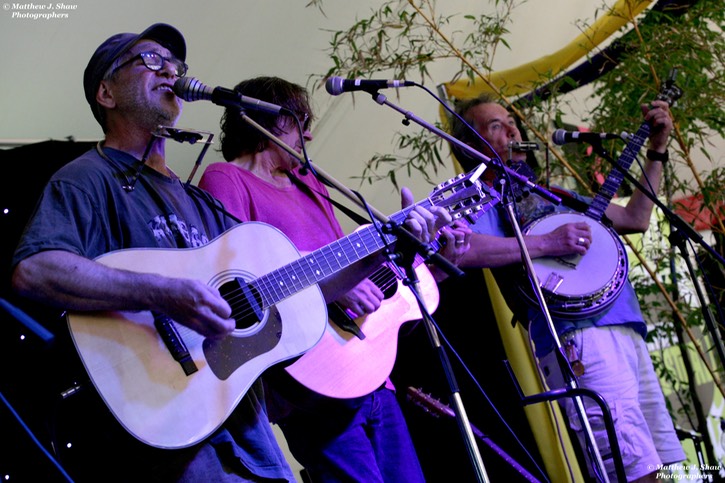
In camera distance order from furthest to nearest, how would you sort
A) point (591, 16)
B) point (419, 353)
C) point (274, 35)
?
1. point (591, 16)
2. point (274, 35)
3. point (419, 353)

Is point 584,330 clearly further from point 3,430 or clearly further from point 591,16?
point 591,16

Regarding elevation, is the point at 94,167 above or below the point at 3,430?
above

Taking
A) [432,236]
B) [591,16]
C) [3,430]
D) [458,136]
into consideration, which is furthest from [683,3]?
[3,430]

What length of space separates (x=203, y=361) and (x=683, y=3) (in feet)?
13.0

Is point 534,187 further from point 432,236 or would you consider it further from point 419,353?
point 419,353

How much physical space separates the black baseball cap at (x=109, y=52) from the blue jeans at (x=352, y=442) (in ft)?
3.88

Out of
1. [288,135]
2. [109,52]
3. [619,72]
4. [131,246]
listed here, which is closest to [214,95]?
[109,52]

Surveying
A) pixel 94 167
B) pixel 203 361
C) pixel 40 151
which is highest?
pixel 40 151

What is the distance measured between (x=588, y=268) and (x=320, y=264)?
4.87 feet

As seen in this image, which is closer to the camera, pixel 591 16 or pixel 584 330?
pixel 584 330

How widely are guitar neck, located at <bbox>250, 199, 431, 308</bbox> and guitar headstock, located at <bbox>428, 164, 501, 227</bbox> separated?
0.06 meters

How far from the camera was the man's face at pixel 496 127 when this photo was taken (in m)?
→ 3.83

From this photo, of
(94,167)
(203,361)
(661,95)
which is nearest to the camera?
(203,361)

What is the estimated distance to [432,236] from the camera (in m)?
2.62
